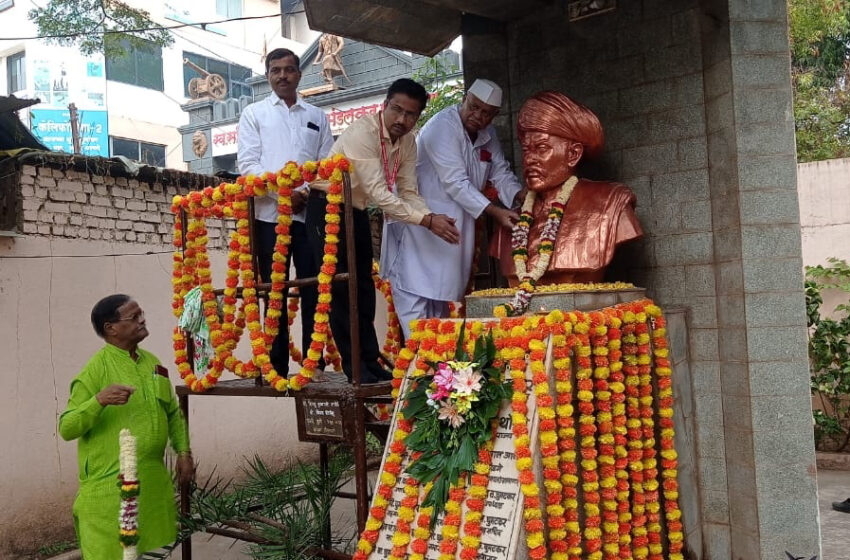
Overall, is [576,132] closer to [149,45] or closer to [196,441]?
[196,441]

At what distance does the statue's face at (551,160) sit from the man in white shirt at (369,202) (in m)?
0.55

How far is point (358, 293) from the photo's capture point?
420cm

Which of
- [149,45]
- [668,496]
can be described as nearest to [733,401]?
[668,496]

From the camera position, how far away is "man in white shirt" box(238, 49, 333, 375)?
4496 mm

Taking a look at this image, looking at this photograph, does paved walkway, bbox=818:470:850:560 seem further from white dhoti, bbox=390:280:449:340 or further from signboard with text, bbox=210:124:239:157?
signboard with text, bbox=210:124:239:157

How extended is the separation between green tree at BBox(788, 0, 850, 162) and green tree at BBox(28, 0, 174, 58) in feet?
26.7

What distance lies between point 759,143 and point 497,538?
2424 mm

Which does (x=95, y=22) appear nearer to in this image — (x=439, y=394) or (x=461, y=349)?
(x=461, y=349)

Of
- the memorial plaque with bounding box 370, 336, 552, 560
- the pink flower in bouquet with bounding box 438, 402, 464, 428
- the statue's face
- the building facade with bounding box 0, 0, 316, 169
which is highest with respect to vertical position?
the building facade with bounding box 0, 0, 316, 169

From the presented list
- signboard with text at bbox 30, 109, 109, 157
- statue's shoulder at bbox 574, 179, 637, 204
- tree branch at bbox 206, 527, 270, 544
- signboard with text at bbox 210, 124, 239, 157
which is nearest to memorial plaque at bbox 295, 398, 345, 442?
tree branch at bbox 206, 527, 270, 544

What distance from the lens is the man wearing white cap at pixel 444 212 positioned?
4.49 meters

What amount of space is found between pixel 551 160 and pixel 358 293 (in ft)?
4.07

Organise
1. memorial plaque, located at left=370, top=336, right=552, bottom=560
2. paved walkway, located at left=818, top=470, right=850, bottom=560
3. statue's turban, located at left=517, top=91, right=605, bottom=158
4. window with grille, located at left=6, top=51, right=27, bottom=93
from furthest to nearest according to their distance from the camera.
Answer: window with grille, located at left=6, top=51, right=27, bottom=93 < paved walkway, located at left=818, top=470, right=850, bottom=560 < statue's turban, located at left=517, top=91, right=605, bottom=158 < memorial plaque, located at left=370, top=336, right=552, bottom=560

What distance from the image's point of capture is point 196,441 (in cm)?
709
